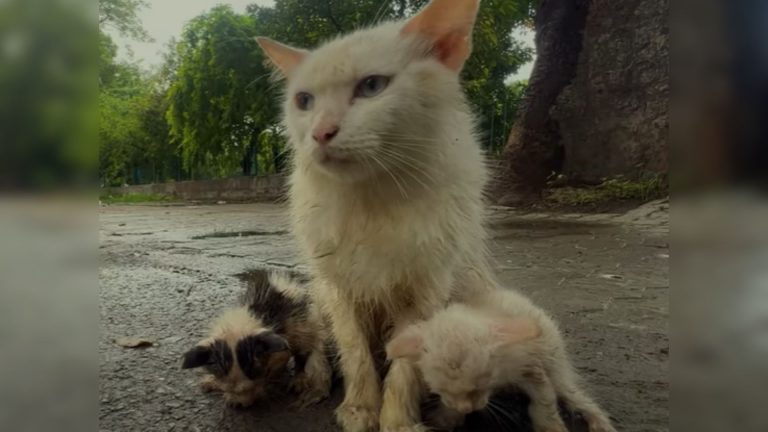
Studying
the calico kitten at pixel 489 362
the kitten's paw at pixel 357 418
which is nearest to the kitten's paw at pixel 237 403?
the kitten's paw at pixel 357 418

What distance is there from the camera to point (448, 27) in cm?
80

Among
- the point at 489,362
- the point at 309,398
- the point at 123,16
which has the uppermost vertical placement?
the point at 123,16

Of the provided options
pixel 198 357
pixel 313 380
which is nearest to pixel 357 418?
pixel 313 380

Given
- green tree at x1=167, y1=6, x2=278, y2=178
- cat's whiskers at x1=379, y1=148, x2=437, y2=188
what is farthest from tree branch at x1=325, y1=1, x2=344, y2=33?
cat's whiskers at x1=379, y1=148, x2=437, y2=188

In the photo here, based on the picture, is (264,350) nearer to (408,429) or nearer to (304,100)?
(408,429)

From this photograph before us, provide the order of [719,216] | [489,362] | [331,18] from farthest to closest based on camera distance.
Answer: [331,18]
[489,362]
[719,216]

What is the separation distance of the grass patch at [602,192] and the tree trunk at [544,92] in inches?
3.7

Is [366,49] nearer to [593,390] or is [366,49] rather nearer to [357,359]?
[357,359]

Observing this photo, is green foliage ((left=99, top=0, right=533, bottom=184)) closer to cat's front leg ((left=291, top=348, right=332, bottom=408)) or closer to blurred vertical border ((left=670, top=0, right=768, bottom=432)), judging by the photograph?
cat's front leg ((left=291, top=348, right=332, bottom=408))

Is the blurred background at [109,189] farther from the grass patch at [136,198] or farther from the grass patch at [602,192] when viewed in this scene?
the grass patch at [602,192]

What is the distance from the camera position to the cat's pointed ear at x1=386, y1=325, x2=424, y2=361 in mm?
759

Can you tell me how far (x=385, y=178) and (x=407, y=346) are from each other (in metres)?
0.26

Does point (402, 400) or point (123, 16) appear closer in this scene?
point (123, 16)

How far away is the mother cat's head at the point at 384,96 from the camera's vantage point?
0.74 m
